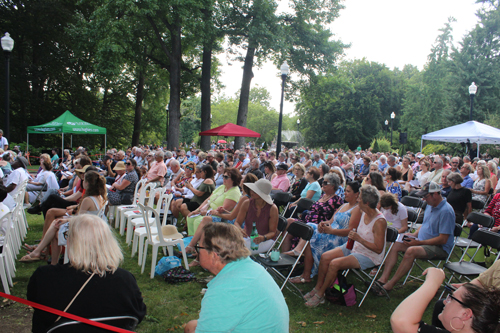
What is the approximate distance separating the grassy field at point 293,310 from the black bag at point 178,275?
0.27ft

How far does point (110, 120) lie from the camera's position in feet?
81.6

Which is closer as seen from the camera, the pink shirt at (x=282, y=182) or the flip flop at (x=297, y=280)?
the flip flop at (x=297, y=280)

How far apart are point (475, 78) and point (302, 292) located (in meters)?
30.9

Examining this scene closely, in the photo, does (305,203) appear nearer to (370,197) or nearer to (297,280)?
(297,280)

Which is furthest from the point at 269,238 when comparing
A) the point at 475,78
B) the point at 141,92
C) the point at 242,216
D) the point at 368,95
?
the point at 368,95

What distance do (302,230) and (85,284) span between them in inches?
107

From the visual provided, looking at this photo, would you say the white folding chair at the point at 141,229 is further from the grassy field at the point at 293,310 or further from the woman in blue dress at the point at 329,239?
the woman in blue dress at the point at 329,239

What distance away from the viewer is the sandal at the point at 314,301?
13.1ft

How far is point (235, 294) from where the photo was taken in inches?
70.8

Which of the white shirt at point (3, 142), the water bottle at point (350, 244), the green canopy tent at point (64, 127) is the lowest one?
the water bottle at point (350, 244)

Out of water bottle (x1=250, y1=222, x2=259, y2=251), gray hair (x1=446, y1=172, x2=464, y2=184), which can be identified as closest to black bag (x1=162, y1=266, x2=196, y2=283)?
water bottle (x1=250, y1=222, x2=259, y2=251)

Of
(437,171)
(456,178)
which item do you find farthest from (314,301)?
(437,171)

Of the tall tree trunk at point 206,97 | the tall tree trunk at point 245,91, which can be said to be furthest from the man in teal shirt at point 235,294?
the tall tree trunk at point 245,91

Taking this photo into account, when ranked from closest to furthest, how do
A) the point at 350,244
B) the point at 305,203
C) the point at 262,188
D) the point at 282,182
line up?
the point at 350,244
the point at 262,188
the point at 305,203
the point at 282,182
